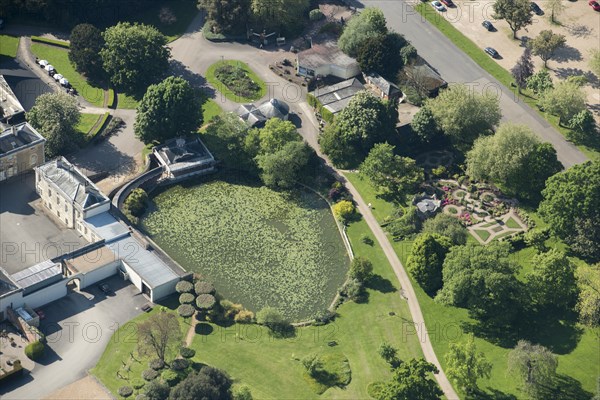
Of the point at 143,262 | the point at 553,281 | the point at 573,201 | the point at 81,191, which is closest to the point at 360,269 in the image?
the point at 553,281

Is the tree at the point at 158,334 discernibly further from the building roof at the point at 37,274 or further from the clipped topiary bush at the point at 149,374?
the building roof at the point at 37,274

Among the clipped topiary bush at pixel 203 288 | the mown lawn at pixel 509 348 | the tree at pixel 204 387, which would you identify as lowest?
the mown lawn at pixel 509 348

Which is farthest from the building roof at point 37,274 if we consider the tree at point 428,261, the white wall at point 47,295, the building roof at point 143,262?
the tree at point 428,261

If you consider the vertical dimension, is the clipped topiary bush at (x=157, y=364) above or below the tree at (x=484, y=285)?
below

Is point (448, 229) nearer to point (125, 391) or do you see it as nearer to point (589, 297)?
point (589, 297)

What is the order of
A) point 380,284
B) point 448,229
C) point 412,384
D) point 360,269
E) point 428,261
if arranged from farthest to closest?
point 448,229
point 380,284
point 360,269
point 428,261
point 412,384

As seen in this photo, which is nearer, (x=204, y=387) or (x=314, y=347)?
(x=204, y=387)

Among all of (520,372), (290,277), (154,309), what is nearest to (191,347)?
(154,309)
